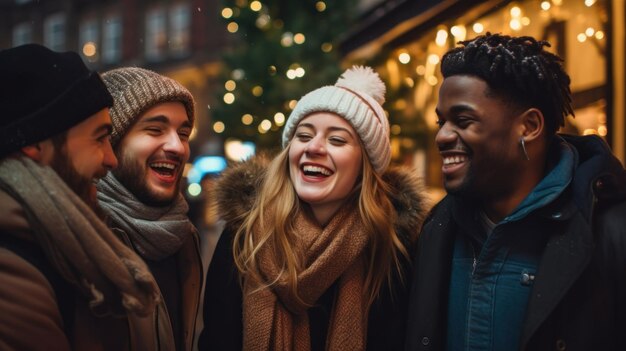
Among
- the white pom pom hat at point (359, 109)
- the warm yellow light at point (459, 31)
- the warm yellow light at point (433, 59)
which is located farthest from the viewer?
the warm yellow light at point (433, 59)

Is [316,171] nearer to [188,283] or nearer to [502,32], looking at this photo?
[188,283]

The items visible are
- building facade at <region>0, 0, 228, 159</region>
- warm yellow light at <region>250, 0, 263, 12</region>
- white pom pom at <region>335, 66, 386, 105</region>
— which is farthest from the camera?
building facade at <region>0, 0, 228, 159</region>

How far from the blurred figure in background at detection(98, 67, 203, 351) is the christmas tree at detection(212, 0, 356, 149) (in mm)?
4322

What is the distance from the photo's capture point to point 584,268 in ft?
7.38

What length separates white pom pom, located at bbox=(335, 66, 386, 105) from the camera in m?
3.40

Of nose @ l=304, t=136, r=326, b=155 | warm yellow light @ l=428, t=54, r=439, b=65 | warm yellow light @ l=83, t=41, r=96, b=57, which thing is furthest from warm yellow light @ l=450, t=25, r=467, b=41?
warm yellow light @ l=83, t=41, r=96, b=57

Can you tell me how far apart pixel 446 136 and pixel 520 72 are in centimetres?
41

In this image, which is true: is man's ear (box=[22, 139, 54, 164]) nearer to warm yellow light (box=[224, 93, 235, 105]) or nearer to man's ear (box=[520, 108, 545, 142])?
man's ear (box=[520, 108, 545, 142])

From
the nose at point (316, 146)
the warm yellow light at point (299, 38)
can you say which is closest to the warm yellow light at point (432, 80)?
the warm yellow light at point (299, 38)

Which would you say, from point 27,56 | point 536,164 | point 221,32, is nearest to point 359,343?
point 536,164

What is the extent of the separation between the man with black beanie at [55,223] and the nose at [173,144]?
793mm

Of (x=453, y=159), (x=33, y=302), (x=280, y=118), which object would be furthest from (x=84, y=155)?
(x=280, y=118)

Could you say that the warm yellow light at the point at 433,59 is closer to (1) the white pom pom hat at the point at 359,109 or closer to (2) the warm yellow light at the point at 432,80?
(2) the warm yellow light at the point at 432,80

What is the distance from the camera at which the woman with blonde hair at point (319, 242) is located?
3.01m
